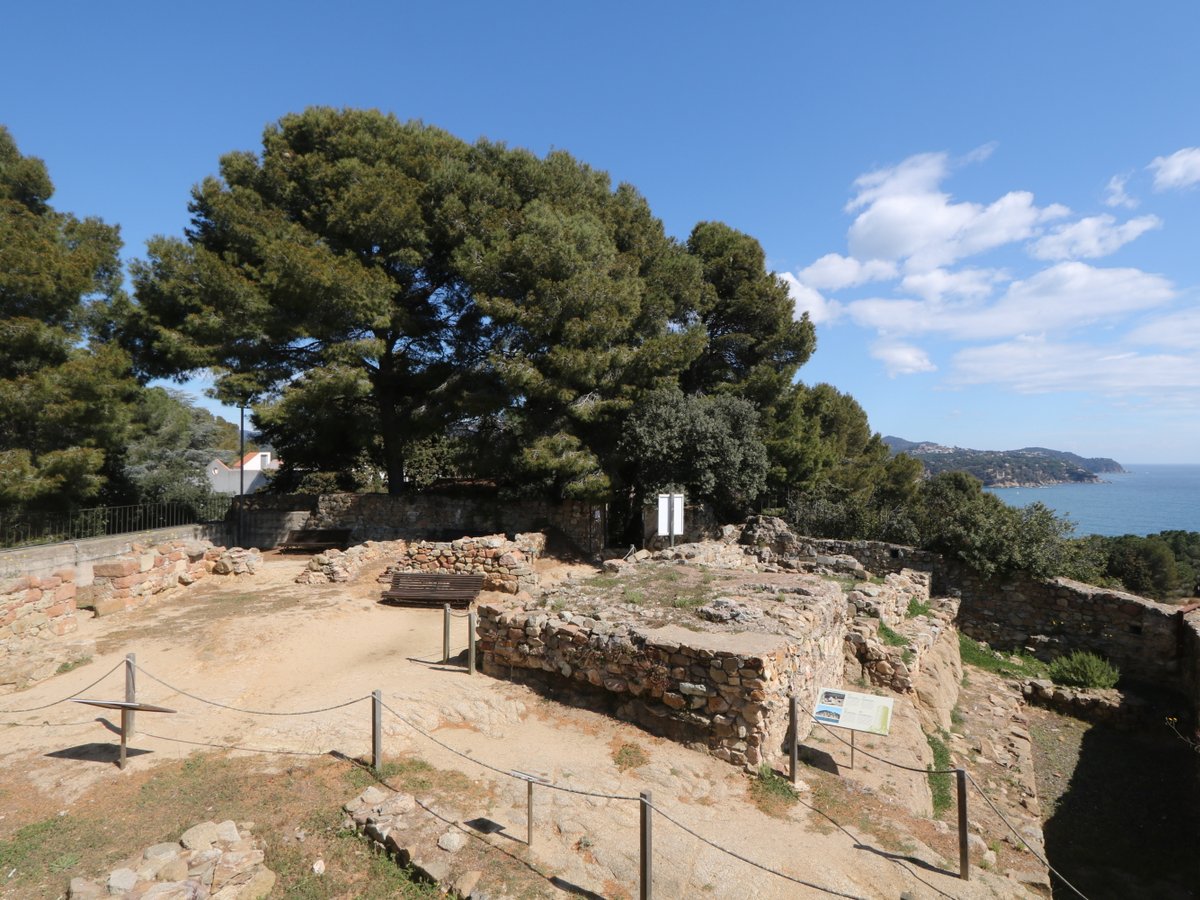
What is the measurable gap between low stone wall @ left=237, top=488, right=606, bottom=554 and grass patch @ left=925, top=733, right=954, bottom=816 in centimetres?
1305

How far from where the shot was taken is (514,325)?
19609mm

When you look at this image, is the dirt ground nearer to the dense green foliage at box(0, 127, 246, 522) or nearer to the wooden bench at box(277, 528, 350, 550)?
the dense green foliage at box(0, 127, 246, 522)

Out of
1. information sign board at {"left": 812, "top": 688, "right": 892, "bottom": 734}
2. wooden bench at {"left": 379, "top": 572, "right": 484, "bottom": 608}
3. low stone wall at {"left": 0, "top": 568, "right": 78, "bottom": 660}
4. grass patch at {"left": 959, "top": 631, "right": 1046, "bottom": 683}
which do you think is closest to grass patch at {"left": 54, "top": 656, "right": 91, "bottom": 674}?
low stone wall at {"left": 0, "top": 568, "right": 78, "bottom": 660}

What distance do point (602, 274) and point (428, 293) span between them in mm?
6835

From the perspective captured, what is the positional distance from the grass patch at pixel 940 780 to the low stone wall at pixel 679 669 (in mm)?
1633

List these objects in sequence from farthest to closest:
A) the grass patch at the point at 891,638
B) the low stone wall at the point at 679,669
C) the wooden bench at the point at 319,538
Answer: the wooden bench at the point at 319,538
the grass patch at the point at 891,638
the low stone wall at the point at 679,669

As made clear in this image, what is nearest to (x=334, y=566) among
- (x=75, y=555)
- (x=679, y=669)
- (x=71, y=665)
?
A: (x=71, y=665)

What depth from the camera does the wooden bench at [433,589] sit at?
42.1ft

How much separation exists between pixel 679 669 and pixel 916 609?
31.4 ft

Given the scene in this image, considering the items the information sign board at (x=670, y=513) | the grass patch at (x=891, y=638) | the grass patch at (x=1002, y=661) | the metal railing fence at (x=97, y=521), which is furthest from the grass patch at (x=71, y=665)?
the grass patch at (x=1002, y=661)

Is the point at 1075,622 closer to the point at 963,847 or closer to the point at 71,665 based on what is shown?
the point at 963,847

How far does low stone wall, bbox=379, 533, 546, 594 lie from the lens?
45.7 feet

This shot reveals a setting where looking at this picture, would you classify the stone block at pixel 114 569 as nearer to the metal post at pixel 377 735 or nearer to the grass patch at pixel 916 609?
the metal post at pixel 377 735

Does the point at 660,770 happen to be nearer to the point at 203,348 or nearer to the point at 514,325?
the point at 514,325
